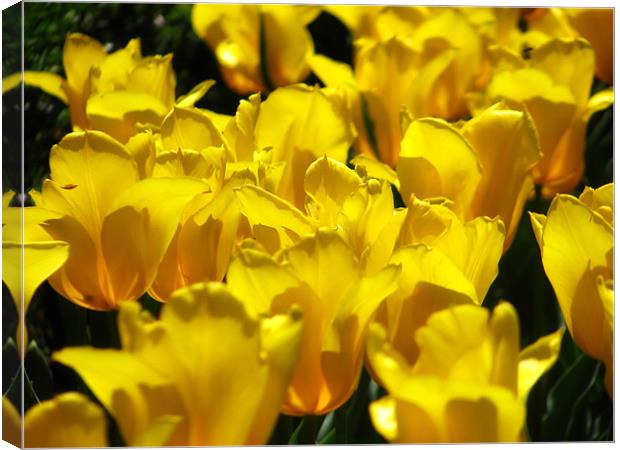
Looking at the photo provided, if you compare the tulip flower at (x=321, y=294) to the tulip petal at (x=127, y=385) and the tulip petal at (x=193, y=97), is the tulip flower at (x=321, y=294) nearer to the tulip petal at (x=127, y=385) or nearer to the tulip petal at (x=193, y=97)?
the tulip petal at (x=127, y=385)

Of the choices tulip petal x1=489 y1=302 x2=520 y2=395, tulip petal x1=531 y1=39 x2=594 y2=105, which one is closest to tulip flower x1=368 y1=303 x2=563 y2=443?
tulip petal x1=489 y1=302 x2=520 y2=395

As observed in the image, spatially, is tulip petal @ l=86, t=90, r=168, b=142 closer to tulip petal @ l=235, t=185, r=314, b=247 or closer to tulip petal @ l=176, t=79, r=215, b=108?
tulip petal @ l=176, t=79, r=215, b=108

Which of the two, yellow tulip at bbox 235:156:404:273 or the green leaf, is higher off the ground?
yellow tulip at bbox 235:156:404:273

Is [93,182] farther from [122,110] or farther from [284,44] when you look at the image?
[284,44]

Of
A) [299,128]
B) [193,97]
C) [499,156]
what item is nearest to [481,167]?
[499,156]

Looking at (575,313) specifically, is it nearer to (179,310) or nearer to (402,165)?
(402,165)

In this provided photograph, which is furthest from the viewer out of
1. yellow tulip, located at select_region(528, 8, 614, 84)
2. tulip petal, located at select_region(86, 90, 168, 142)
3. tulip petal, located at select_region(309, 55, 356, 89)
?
yellow tulip, located at select_region(528, 8, 614, 84)
